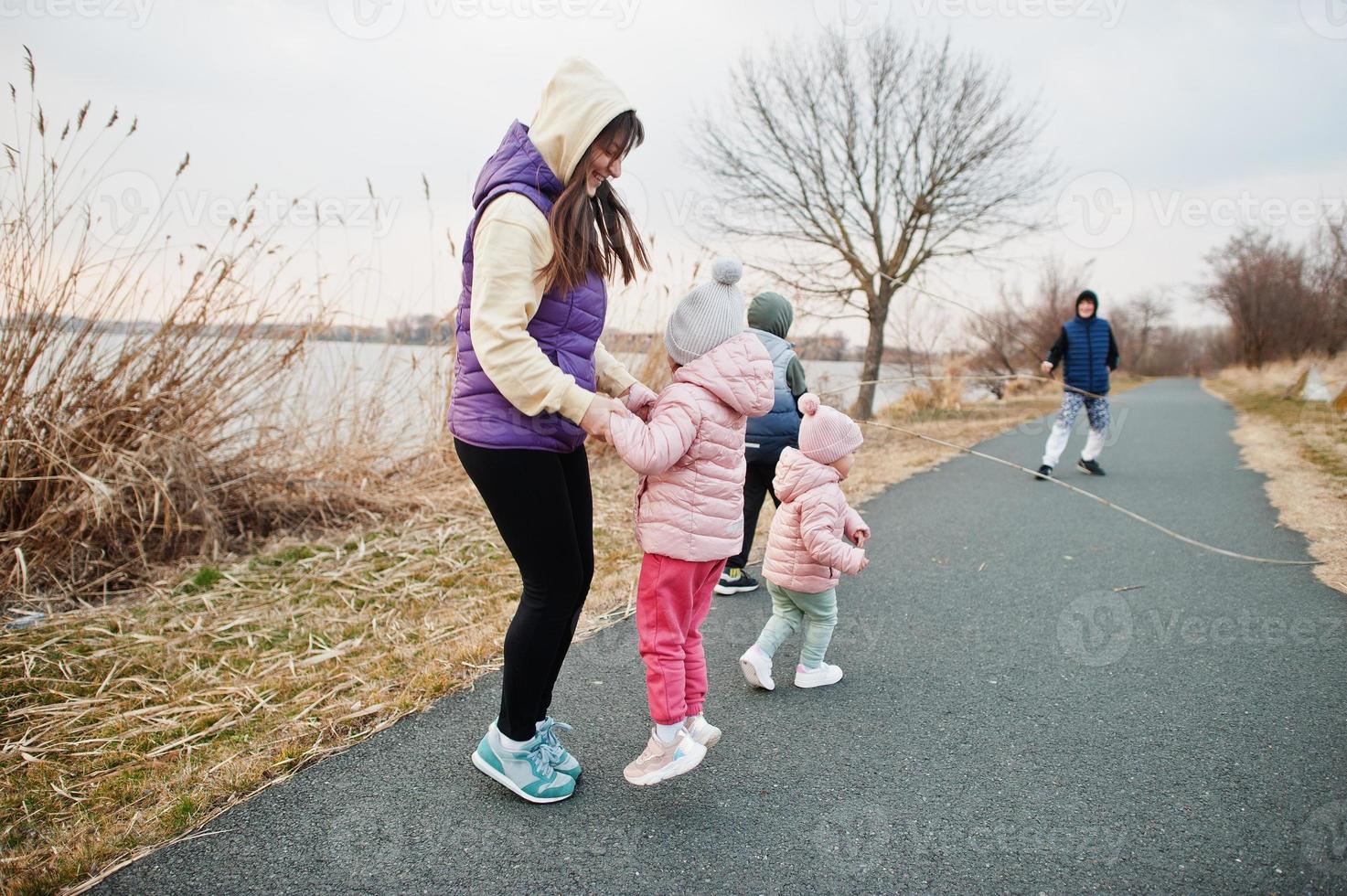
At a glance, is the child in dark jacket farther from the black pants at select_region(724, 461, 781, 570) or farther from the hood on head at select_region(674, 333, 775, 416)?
the hood on head at select_region(674, 333, 775, 416)

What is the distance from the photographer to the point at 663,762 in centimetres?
228

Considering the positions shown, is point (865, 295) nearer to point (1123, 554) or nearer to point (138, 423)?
point (1123, 554)

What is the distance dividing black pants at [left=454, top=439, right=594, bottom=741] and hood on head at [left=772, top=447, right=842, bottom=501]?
1022 mm

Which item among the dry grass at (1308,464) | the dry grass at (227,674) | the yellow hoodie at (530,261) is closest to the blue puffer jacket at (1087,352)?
the dry grass at (1308,464)

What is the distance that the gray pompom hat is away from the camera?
233 centimetres

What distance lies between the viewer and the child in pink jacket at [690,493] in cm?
226

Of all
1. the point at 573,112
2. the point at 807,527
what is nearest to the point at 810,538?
the point at 807,527

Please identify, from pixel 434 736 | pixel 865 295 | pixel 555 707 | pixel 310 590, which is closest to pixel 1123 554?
pixel 555 707

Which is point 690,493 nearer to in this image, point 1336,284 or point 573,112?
point 573,112

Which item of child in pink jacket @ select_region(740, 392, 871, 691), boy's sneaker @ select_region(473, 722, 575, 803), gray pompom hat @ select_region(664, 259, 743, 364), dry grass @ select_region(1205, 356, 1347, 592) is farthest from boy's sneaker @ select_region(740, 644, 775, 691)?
dry grass @ select_region(1205, 356, 1347, 592)

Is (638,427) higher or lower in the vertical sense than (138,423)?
higher

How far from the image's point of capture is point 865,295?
13.3 m

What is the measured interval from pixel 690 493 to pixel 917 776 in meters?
1.17

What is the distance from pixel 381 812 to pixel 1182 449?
1104 centimetres
